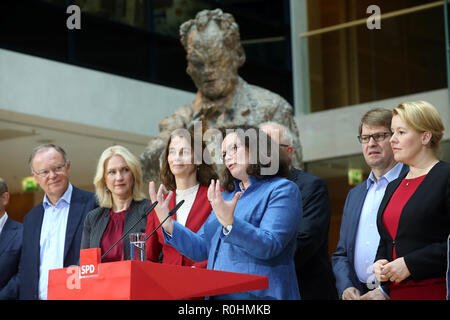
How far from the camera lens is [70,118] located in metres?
8.82

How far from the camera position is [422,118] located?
3135 mm

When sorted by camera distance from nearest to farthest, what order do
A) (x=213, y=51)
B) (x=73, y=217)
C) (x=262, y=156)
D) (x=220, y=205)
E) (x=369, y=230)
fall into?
(x=220, y=205), (x=262, y=156), (x=369, y=230), (x=73, y=217), (x=213, y=51)

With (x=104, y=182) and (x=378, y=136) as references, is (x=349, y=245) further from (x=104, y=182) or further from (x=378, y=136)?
(x=104, y=182)

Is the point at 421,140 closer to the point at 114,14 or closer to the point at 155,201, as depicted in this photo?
the point at 155,201

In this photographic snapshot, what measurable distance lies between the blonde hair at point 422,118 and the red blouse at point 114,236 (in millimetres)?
1612

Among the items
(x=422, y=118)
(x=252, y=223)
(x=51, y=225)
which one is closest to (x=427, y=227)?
(x=422, y=118)

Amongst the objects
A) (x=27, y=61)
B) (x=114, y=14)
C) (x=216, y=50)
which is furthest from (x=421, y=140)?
(x=114, y=14)

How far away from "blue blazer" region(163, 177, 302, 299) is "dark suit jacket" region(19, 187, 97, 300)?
1252mm

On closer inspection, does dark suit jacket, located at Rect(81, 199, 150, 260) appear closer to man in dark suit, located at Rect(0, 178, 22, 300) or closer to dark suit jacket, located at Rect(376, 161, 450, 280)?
man in dark suit, located at Rect(0, 178, 22, 300)

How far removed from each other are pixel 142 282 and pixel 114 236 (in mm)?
1549

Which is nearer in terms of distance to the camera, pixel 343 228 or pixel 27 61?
pixel 343 228
